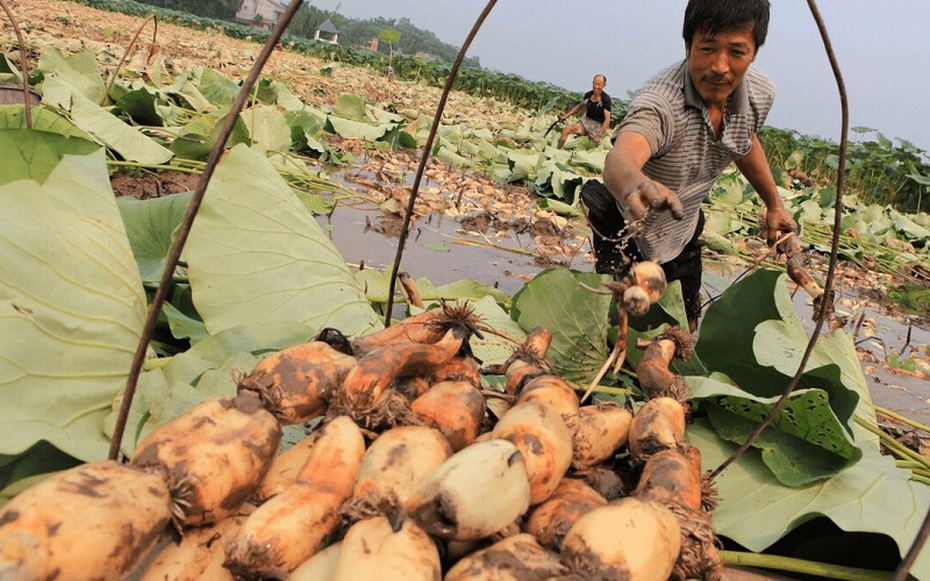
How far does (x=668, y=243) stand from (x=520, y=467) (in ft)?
6.16

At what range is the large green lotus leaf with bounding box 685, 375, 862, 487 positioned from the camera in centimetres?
135

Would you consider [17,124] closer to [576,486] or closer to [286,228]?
[286,228]

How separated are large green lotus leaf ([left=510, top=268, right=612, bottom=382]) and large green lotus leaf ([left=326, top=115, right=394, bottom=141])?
13.9ft

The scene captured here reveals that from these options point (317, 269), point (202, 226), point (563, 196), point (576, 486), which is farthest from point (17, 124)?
point (563, 196)

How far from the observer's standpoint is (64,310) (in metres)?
1.22

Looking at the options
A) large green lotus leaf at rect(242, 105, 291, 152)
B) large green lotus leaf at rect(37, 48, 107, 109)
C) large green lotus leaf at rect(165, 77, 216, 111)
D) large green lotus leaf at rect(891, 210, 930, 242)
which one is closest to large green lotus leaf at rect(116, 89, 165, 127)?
large green lotus leaf at rect(37, 48, 107, 109)

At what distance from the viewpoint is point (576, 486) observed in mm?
1039

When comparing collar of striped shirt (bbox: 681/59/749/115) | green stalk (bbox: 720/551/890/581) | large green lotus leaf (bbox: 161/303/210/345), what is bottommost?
large green lotus leaf (bbox: 161/303/210/345)

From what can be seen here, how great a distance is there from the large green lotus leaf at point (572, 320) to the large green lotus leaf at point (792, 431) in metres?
0.31

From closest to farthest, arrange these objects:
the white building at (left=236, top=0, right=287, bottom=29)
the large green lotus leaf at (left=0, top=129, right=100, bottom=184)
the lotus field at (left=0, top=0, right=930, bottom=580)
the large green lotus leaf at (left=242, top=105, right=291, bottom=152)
Answer: the lotus field at (left=0, top=0, right=930, bottom=580) → the large green lotus leaf at (left=0, top=129, right=100, bottom=184) → the large green lotus leaf at (left=242, top=105, right=291, bottom=152) → the white building at (left=236, top=0, right=287, bottom=29)

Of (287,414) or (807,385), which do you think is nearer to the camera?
(287,414)

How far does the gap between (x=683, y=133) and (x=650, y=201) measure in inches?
45.3

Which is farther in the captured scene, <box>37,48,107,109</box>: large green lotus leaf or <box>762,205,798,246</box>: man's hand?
<box>37,48,107,109</box>: large green lotus leaf

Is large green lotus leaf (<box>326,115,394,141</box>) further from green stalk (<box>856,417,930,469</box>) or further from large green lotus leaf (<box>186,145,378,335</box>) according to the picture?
green stalk (<box>856,417,930,469</box>)
